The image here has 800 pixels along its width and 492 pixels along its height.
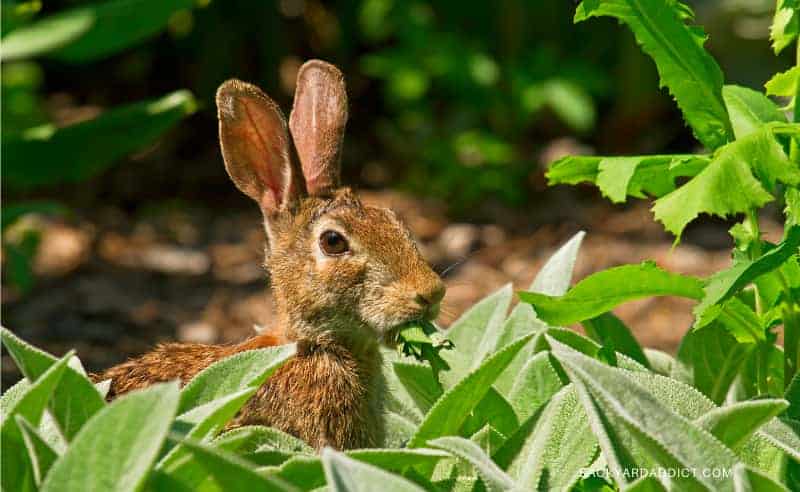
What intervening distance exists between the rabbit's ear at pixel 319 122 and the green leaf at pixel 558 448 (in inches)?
50.1

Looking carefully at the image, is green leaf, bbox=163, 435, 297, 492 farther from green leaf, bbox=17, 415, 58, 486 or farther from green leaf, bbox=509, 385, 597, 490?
green leaf, bbox=509, 385, 597, 490

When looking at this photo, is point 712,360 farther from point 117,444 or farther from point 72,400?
point 117,444

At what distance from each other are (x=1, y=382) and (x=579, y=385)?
316 centimetres

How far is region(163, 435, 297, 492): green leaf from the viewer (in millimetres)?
2201

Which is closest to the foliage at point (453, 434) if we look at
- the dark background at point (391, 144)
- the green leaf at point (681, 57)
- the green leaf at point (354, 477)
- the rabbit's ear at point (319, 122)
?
the green leaf at point (354, 477)

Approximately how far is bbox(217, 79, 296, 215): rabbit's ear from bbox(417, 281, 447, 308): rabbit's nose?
639 mm

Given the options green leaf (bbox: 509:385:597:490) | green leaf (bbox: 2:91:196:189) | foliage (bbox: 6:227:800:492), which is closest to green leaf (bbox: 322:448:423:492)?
foliage (bbox: 6:227:800:492)

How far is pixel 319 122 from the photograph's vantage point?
3.83 m

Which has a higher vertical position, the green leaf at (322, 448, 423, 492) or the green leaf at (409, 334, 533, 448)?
the green leaf at (322, 448, 423, 492)

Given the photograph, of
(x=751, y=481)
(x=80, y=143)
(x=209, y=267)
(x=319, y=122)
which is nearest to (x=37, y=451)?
(x=751, y=481)

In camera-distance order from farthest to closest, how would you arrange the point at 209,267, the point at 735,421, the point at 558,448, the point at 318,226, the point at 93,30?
the point at 209,267, the point at 93,30, the point at 318,226, the point at 558,448, the point at 735,421

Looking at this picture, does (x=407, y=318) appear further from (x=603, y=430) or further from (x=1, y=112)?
(x=1, y=112)

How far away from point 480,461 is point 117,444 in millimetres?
713

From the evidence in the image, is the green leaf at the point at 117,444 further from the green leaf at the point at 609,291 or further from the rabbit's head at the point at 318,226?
the rabbit's head at the point at 318,226
